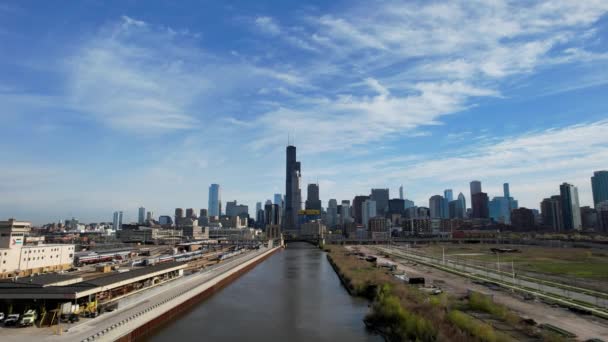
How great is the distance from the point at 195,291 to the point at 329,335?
20970 mm

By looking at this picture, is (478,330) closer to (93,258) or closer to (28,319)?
(28,319)

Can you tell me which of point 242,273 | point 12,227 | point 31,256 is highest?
point 12,227

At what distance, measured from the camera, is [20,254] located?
56625 millimetres

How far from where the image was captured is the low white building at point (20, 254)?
54531mm

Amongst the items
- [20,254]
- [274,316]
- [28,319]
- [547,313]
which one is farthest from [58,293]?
[547,313]

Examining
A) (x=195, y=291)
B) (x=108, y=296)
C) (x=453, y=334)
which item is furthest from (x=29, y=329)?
(x=453, y=334)

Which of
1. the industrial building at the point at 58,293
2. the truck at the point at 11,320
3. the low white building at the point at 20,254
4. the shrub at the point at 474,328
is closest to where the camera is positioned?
the shrub at the point at 474,328

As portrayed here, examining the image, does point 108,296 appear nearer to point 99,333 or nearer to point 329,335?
point 99,333

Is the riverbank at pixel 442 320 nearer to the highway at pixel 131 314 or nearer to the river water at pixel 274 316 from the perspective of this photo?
the river water at pixel 274 316

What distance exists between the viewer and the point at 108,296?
37.5 metres

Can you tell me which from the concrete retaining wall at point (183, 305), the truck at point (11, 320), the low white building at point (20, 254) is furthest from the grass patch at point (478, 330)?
the low white building at point (20, 254)

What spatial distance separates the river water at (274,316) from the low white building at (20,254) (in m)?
29.2

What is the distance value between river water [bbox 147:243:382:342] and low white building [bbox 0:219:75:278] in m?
29.2

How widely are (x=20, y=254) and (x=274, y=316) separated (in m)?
42.0
